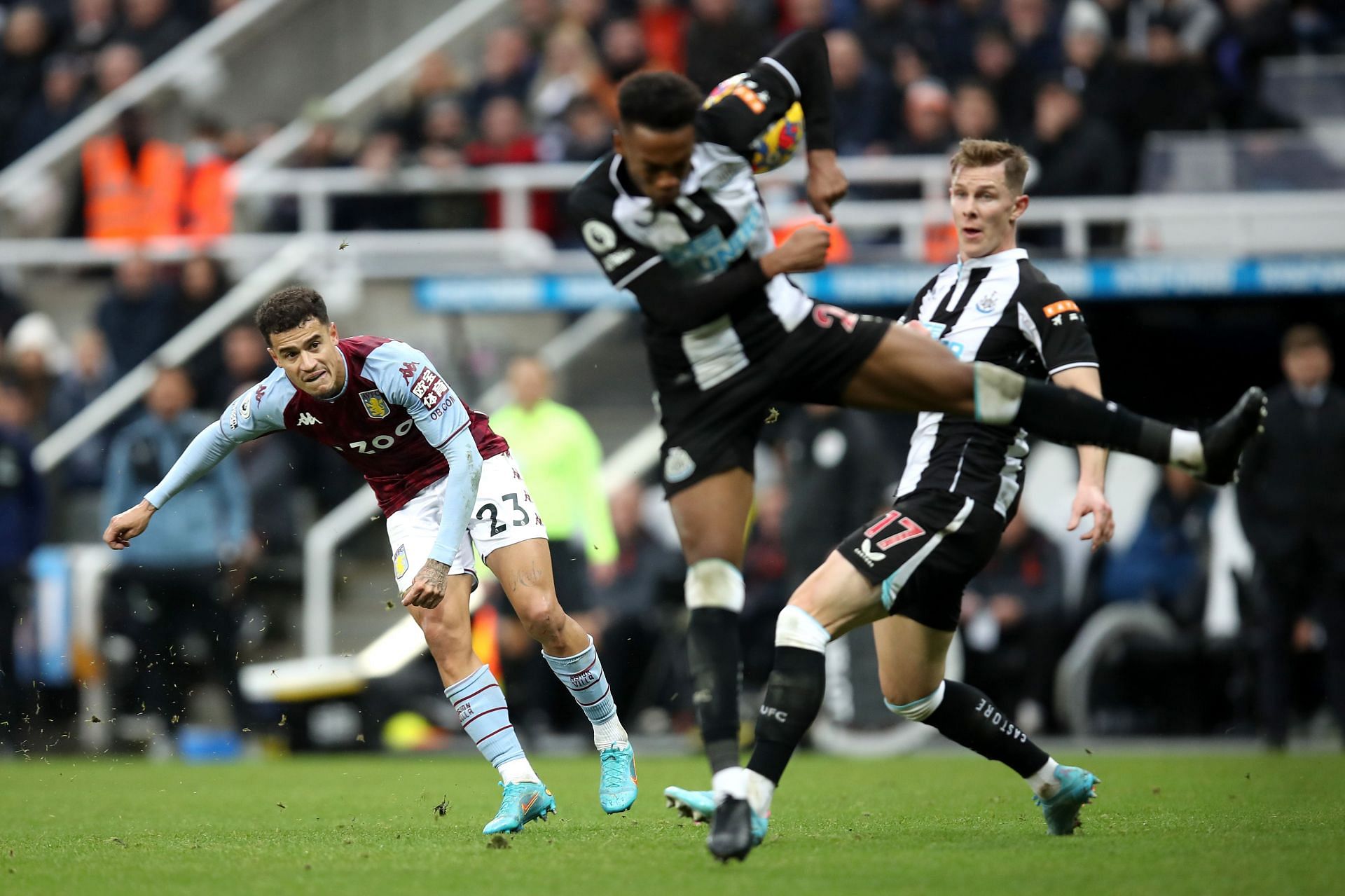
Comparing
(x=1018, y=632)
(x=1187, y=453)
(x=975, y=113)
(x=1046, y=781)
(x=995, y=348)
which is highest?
(x=975, y=113)

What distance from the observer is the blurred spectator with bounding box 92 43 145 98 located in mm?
18531

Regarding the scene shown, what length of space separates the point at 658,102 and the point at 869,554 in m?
1.70

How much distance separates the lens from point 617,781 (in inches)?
289

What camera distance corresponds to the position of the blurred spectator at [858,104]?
14.9 meters

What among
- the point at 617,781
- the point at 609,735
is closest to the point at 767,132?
the point at 609,735

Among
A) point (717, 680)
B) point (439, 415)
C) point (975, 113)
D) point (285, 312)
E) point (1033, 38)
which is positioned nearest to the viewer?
point (717, 680)

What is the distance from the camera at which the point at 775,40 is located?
50.2 ft

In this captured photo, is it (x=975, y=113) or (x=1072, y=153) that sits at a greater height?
(x=975, y=113)

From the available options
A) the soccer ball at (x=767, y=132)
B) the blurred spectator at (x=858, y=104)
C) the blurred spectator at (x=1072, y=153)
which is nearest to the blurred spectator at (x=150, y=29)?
the blurred spectator at (x=858, y=104)

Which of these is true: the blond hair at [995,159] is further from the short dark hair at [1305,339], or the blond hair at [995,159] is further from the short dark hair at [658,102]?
the short dark hair at [1305,339]

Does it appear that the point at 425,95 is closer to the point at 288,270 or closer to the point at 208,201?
the point at 208,201

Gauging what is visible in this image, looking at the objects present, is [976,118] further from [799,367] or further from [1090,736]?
[799,367]

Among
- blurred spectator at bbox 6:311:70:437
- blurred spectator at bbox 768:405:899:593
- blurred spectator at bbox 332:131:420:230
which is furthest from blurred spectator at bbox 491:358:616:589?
blurred spectator at bbox 6:311:70:437

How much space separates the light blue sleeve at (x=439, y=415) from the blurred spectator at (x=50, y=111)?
12.9 meters
